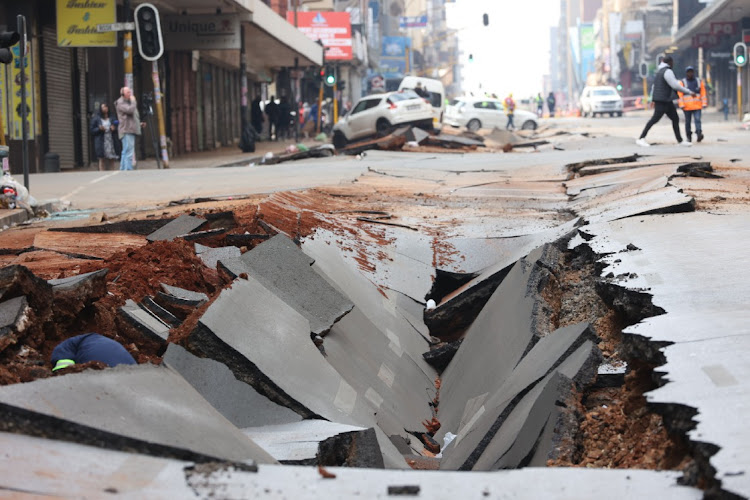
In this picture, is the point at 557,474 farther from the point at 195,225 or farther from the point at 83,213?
the point at 83,213

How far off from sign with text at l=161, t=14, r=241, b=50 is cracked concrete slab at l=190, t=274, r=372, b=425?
23.8 m

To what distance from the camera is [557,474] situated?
2654 mm

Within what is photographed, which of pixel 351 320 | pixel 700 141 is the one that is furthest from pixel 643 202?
pixel 700 141

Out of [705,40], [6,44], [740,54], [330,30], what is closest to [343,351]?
[6,44]

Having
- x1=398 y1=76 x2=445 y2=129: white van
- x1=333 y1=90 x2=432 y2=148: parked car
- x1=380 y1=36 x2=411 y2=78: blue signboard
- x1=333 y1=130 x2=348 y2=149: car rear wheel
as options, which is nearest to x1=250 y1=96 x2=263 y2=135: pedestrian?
x1=333 y1=130 x2=348 y2=149: car rear wheel

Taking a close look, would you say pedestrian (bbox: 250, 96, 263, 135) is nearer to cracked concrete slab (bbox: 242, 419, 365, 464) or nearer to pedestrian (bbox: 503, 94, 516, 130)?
pedestrian (bbox: 503, 94, 516, 130)

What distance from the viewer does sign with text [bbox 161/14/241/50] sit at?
27.9m

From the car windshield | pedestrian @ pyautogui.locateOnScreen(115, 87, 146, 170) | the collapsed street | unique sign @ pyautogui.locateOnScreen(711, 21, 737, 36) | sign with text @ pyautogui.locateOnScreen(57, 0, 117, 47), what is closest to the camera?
the collapsed street

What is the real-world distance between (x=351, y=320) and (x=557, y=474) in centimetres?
326

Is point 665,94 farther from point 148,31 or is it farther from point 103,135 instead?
point 103,135

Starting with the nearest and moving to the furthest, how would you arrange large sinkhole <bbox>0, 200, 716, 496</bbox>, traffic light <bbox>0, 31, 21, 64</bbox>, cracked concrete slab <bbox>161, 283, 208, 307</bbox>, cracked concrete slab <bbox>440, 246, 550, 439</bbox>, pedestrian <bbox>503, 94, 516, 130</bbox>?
large sinkhole <bbox>0, 200, 716, 496</bbox>
cracked concrete slab <bbox>161, 283, 208, 307</bbox>
cracked concrete slab <bbox>440, 246, 550, 439</bbox>
traffic light <bbox>0, 31, 21, 64</bbox>
pedestrian <bbox>503, 94, 516, 130</bbox>

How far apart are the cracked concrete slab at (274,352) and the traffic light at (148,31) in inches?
628

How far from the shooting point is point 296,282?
5.64 meters

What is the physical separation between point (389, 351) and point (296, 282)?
0.77m
